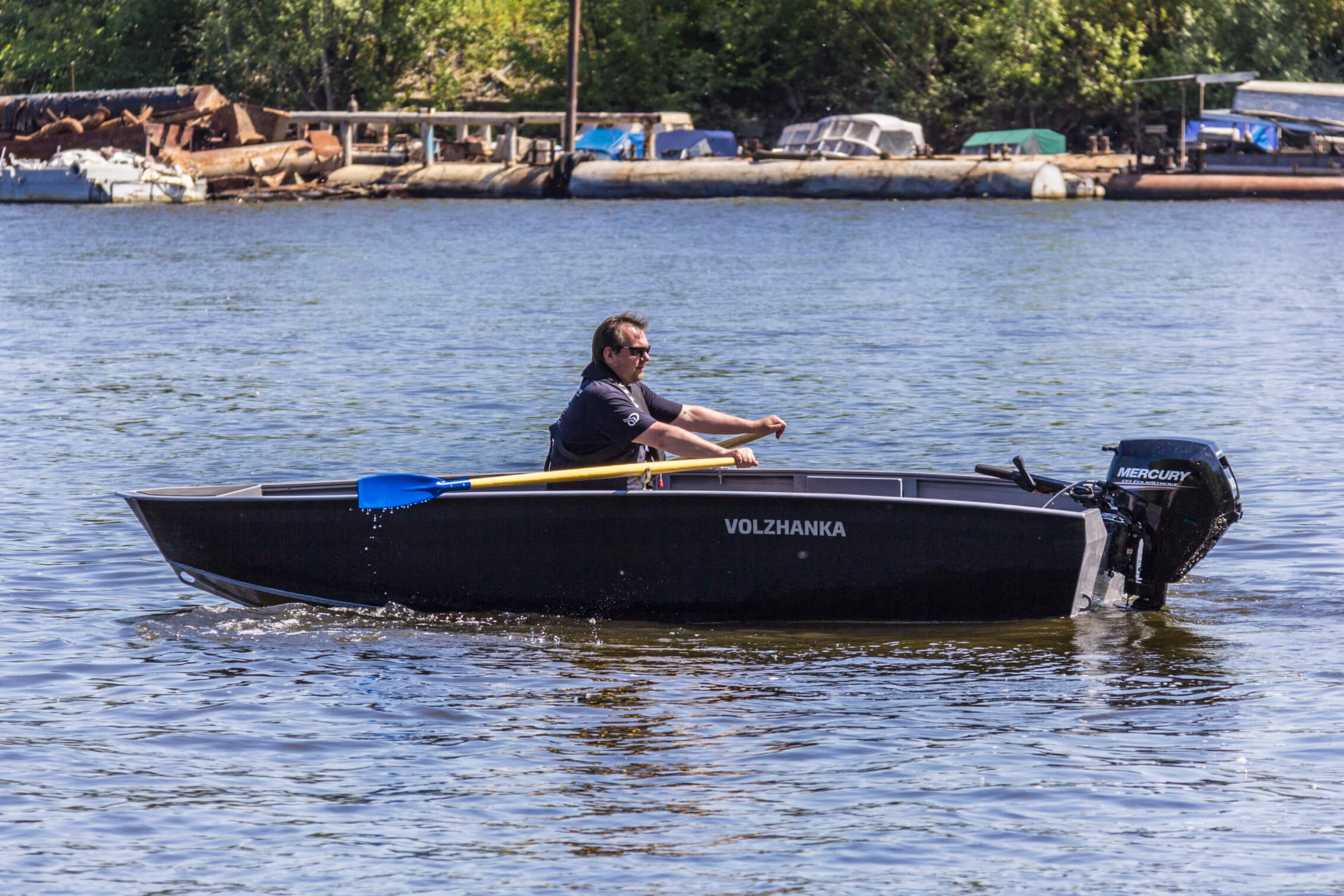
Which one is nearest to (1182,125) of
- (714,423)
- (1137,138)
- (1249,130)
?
(1249,130)

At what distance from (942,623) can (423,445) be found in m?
6.63

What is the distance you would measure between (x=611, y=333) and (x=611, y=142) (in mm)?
51915

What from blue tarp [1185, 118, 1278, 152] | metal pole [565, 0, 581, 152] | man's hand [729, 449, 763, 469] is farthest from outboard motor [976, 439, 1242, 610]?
blue tarp [1185, 118, 1278, 152]

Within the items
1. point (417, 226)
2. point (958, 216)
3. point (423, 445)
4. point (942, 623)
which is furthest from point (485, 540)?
point (958, 216)

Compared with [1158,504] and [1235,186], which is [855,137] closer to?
[1235,186]

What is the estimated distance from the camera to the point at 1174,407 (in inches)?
635

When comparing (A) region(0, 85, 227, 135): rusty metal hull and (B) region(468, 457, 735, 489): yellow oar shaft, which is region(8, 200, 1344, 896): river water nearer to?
(B) region(468, 457, 735, 489): yellow oar shaft

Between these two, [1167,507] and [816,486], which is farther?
[816,486]

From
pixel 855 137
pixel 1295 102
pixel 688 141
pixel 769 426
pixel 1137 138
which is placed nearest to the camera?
pixel 769 426

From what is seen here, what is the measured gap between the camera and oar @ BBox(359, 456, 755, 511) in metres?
8.54

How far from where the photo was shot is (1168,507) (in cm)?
849

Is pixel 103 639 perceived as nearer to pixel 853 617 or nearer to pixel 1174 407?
pixel 853 617

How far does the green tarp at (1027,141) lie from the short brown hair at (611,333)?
50.4 m

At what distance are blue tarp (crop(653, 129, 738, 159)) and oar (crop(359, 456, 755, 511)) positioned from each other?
52.2 metres
